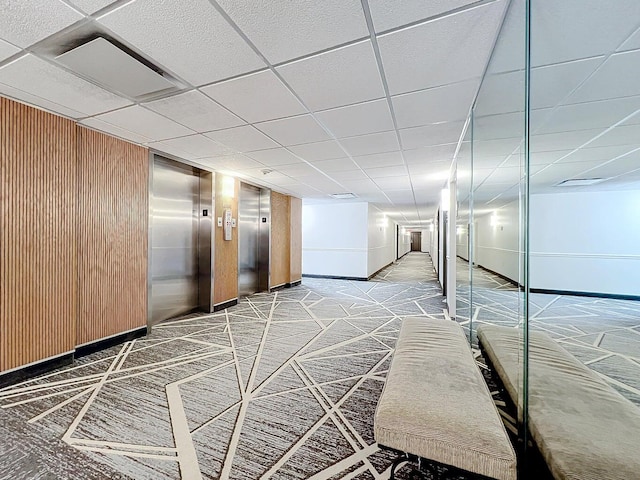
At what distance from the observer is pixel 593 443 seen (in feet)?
3.94

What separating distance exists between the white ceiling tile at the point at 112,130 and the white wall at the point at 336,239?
7.58 m

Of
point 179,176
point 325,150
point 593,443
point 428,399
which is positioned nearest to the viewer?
point 593,443

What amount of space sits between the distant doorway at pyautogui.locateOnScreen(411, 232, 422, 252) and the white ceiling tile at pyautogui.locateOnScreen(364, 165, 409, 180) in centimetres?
2862

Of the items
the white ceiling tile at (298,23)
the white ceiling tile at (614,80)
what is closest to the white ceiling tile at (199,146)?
the white ceiling tile at (298,23)

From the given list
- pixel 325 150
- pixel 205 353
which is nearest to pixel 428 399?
pixel 205 353

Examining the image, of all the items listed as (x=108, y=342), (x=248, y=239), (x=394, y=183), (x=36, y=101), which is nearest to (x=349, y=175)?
(x=394, y=183)

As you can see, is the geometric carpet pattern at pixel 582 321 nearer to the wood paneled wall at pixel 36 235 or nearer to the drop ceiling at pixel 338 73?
the drop ceiling at pixel 338 73

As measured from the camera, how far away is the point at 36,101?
2.89 metres

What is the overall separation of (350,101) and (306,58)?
0.80m

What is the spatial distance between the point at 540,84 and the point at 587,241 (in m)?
2.44

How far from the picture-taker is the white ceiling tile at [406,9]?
5.34 feet

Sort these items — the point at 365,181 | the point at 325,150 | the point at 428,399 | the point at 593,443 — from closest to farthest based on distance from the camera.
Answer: the point at 593,443 < the point at 428,399 < the point at 325,150 < the point at 365,181

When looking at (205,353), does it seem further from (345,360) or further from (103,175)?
(103,175)

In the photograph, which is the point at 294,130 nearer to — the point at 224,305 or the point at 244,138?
the point at 244,138
